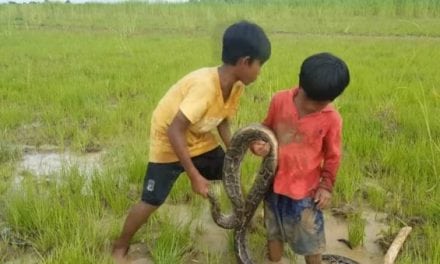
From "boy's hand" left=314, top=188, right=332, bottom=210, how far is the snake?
0.21m

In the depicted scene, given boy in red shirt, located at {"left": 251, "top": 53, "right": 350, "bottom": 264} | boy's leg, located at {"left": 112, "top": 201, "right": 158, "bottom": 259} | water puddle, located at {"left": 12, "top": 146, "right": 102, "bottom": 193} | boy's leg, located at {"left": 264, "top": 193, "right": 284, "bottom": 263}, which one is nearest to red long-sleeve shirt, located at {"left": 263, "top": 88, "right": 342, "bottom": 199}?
boy in red shirt, located at {"left": 251, "top": 53, "right": 350, "bottom": 264}

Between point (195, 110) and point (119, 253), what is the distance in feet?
2.82

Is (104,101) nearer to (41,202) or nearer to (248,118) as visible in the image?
(248,118)

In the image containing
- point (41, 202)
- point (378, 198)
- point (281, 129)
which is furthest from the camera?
point (378, 198)

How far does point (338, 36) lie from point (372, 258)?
10.7 m

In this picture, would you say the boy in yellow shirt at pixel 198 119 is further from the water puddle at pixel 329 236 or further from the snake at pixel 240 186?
the water puddle at pixel 329 236

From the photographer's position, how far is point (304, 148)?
2.15m

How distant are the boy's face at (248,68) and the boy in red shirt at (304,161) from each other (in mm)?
152

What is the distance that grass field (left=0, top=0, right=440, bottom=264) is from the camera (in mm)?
2574

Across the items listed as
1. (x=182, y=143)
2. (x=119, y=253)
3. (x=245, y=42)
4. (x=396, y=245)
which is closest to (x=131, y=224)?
(x=119, y=253)

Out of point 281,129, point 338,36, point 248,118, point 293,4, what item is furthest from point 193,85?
point 293,4

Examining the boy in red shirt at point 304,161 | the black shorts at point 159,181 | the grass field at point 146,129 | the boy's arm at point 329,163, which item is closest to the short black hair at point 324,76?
the boy in red shirt at point 304,161

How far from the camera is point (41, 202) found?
2725 mm

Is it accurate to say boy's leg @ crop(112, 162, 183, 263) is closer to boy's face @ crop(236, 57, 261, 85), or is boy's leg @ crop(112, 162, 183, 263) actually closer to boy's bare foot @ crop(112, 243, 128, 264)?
boy's bare foot @ crop(112, 243, 128, 264)
